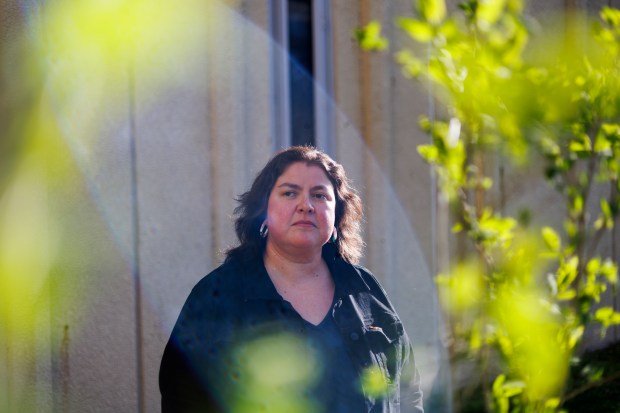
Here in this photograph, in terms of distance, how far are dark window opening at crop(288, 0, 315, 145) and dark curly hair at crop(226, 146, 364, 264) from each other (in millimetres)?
2060

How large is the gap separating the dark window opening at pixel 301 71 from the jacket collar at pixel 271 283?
214 centimetres

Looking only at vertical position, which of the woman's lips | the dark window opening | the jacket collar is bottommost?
the jacket collar

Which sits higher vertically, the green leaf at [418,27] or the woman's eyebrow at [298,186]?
the green leaf at [418,27]

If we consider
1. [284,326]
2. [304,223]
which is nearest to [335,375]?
[284,326]

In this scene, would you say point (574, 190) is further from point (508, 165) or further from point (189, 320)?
point (508, 165)

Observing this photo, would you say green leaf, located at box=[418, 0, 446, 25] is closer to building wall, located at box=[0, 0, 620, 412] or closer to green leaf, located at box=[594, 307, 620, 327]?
green leaf, located at box=[594, 307, 620, 327]

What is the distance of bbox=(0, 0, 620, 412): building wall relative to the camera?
12.2 feet

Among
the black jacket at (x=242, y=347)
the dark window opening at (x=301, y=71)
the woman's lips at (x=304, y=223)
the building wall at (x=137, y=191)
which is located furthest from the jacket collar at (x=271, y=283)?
the dark window opening at (x=301, y=71)

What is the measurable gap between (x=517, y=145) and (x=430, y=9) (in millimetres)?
477

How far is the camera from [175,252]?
423 cm

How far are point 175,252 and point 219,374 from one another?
1.79m

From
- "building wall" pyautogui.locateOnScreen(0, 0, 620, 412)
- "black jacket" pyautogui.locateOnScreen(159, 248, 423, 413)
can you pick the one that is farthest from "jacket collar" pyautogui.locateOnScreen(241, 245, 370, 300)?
"building wall" pyautogui.locateOnScreen(0, 0, 620, 412)

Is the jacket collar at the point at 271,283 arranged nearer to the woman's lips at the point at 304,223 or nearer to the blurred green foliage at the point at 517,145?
the woman's lips at the point at 304,223

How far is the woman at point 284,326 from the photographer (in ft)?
8.21
